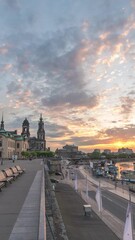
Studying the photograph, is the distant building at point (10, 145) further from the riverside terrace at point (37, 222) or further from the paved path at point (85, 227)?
the riverside terrace at point (37, 222)

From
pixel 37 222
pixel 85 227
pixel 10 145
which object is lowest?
pixel 85 227

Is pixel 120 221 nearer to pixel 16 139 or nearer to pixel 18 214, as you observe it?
pixel 18 214

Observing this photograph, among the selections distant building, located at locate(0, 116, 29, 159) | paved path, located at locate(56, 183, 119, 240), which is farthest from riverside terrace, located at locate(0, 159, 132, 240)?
distant building, located at locate(0, 116, 29, 159)

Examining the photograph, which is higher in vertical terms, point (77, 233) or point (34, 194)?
point (34, 194)

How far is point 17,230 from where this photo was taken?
32.1 feet

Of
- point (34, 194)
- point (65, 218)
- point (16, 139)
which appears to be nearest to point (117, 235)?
point (65, 218)

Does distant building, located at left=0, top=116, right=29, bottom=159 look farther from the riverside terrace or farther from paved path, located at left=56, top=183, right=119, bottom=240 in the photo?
the riverside terrace

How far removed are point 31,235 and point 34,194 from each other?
9.22 metres

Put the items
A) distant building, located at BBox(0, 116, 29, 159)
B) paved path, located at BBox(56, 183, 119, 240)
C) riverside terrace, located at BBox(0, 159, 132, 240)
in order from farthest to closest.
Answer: distant building, located at BBox(0, 116, 29, 159) < paved path, located at BBox(56, 183, 119, 240) < riverside terrace, located at BBox(0, 159, 132, 240)

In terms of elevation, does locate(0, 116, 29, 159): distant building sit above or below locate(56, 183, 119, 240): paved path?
above

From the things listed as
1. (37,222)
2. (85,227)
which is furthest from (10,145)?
(37,222)

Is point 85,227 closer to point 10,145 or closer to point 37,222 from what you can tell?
point 37,222

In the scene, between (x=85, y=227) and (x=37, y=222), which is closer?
(x=37, y=222)

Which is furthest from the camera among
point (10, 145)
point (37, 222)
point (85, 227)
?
point (10, 145)
